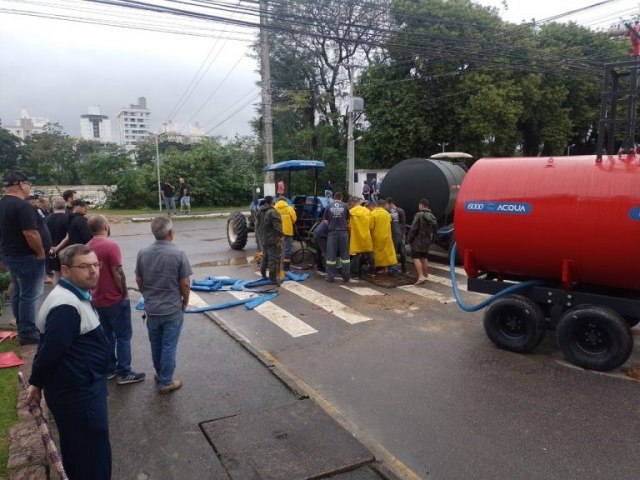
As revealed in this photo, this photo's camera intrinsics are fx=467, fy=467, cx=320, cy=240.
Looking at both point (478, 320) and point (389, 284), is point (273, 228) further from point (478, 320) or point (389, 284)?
point (478, 320)

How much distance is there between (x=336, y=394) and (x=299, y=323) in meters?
2.40

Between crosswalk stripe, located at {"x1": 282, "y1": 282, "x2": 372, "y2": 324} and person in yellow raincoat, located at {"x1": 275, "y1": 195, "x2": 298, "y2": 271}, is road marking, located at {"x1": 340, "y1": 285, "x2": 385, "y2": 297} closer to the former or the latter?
crosswalk stripe, located at {"x1": 282, "y1": 282, "x2": 372, "y2": 324}

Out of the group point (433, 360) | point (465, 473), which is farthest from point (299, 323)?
point (465, 473)

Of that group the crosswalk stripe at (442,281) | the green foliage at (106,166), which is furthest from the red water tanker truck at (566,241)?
the green foliage at (106,166)

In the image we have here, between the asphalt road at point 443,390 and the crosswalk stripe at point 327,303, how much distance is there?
33 mm

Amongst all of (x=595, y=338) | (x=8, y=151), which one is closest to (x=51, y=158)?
(x=8, y=151)

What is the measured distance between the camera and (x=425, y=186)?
A: 38.1ft

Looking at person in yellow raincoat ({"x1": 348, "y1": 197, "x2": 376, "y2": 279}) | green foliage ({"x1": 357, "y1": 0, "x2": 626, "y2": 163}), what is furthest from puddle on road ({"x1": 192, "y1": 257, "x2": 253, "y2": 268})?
green foliage ({"x1": 357, "y1": 0, "x2": 626, "y2": 163})

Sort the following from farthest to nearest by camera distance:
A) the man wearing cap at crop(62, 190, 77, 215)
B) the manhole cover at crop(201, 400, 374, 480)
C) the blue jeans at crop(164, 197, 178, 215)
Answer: the blue jeans at crop(164, 197, 178, 215), the man wearing cap at crop(62, 190, 77, 215), the manhole cover at crop(201, 400, 374, 480)

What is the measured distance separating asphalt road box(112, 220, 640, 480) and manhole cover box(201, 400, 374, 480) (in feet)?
0.83

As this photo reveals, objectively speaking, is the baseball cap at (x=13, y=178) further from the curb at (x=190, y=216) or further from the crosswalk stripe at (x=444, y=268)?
the curb at (x=190, y=216)

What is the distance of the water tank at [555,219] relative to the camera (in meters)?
5.14

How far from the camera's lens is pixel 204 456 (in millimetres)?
3789

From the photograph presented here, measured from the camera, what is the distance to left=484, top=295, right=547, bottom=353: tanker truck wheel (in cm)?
587
